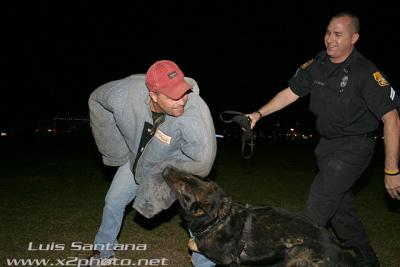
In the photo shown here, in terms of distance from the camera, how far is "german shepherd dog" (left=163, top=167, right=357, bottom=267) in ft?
9.26

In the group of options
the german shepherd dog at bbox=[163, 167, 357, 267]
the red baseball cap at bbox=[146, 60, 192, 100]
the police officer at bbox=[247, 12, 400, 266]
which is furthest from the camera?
the police officer at bbox=[247, 12, 400, 266]

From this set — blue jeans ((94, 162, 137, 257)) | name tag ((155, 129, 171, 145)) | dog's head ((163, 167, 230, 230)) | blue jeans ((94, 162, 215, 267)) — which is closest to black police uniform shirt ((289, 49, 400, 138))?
dog's head ((163, 167, 230, 230))

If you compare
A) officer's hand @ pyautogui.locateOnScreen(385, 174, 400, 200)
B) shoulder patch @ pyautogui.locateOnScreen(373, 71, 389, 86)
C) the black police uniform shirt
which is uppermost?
shoulder patch @ pyautogui.locateOnScreen(373, 71, 389, 86)

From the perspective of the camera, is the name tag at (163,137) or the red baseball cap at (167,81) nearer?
the red baseball cap at (167,81)

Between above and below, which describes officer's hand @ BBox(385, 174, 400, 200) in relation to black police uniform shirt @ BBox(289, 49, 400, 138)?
below

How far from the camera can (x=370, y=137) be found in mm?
3695

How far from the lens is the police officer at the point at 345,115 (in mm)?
3432

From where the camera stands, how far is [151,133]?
3.28 metres

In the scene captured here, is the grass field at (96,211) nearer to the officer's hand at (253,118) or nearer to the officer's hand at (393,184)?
the officer's hand at (393,184)

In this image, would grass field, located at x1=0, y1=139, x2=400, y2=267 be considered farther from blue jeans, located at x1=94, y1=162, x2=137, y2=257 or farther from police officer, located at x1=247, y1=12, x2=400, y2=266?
police officer, located at x1=247, y1=12, x2=400, y2=266

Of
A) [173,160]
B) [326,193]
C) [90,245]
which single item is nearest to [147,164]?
[173,160]

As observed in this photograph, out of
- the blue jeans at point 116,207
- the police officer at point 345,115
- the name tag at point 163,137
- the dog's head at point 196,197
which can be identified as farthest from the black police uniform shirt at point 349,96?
the blue jeans at point 116,207

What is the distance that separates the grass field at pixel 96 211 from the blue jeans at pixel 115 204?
501 millimetres

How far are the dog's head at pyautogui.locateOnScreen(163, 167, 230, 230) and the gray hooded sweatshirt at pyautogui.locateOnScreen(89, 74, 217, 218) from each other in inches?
3.5
